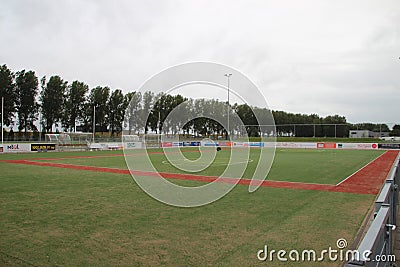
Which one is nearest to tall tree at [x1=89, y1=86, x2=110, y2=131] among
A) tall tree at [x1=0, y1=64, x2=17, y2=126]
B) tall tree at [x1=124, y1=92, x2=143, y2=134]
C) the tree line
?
the tree line

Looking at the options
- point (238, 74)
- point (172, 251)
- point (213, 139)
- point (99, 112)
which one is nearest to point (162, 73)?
point (238, 74)

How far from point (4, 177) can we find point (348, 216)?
15357 mm

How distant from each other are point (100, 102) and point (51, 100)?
33.2 ft

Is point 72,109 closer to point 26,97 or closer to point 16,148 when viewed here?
point 26,97

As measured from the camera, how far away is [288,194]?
11508 mm

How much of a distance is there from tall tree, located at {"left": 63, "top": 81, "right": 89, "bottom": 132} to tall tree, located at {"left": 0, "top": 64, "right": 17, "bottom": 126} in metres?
10.0

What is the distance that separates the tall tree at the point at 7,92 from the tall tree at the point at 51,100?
5.76m

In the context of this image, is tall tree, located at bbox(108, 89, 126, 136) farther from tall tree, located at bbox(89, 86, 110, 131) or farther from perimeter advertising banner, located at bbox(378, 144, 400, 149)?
perimeter advertising banner, located at bbox(378, 144, 400, 149)

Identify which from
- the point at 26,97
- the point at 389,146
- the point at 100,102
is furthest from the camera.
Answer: the point at 100,102

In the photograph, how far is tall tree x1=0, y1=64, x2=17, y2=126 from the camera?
2313 inches

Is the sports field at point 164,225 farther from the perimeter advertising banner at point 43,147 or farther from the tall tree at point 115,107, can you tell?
the tall tree at point 115,107

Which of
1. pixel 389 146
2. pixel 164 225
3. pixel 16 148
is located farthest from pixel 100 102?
pixel 164 225

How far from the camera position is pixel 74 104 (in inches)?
2753

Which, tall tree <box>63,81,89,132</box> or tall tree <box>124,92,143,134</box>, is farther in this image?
tall tree <box>63,81,89,132</box>
